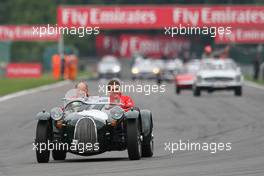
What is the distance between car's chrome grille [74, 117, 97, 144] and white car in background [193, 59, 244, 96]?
2865 centimetres

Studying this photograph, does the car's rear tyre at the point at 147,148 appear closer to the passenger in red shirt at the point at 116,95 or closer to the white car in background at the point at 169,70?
the passenger in red shirt at the point at 116,95

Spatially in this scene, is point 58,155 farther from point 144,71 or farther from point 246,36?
point 246,36

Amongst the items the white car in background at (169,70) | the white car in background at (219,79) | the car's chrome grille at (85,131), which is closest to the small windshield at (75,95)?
the car's chrome grille at (85,131)

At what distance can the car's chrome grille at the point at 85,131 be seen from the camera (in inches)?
626

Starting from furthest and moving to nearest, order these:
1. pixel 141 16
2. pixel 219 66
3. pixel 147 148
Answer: pixel 141 16 → pixel 219 66 → pixel 147 148

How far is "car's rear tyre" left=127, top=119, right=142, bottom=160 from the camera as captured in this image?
1606 centimetres

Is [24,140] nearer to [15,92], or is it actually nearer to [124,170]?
[124,170]

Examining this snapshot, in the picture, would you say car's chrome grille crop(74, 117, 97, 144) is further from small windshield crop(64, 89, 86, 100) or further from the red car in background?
the red car in background

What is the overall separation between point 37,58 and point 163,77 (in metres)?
32.5

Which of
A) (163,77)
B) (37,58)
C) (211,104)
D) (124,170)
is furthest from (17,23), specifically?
(124,170)

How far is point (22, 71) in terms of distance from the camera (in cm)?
8069

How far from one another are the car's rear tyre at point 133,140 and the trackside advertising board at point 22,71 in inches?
2475

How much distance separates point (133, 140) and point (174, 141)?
5044mm

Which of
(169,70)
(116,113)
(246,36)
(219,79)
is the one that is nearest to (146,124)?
(116,113)
